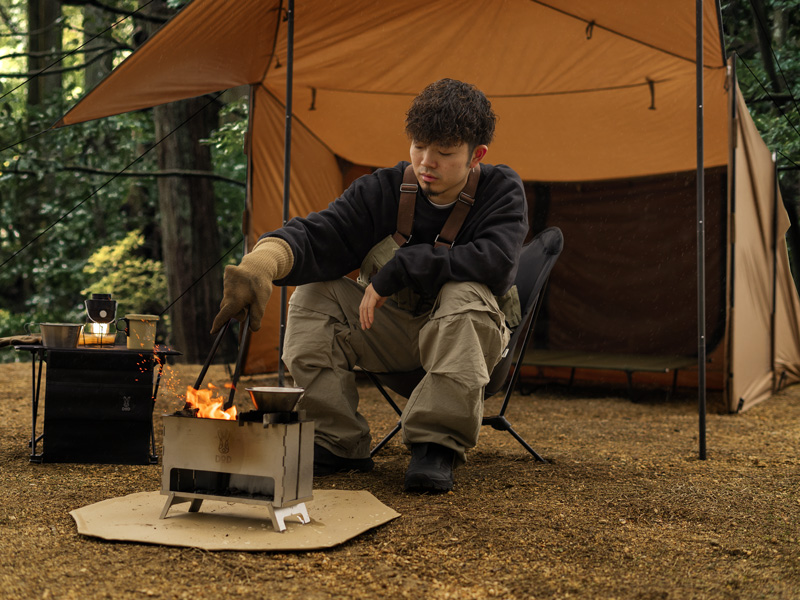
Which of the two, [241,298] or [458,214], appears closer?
[241,298]

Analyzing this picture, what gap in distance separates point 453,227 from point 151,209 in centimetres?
784

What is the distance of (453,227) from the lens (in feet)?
7.90

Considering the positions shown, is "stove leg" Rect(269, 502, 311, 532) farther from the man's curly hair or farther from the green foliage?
the green foliage

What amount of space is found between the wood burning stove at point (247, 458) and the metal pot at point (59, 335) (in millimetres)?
855

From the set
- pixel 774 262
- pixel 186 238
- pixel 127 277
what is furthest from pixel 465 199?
pixel 127 277

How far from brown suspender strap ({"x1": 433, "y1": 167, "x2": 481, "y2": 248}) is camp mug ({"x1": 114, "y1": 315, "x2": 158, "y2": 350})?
3.10 ft

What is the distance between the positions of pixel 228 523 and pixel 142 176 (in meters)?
4.71

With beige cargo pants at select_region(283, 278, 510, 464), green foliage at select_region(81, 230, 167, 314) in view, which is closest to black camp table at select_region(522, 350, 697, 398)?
beige cargo pants at select_region(283, 278, 510, 464)

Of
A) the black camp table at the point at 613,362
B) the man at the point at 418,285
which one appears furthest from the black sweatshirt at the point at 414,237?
the black camp table at the point at 613,362

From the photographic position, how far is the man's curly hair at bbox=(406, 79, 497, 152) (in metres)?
2.28

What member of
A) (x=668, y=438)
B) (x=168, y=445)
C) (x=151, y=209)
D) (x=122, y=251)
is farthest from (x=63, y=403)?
(x=151, y=209)

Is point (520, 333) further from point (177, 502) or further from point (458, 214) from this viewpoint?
point (177, 502)

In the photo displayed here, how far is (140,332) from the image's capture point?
2609 mm

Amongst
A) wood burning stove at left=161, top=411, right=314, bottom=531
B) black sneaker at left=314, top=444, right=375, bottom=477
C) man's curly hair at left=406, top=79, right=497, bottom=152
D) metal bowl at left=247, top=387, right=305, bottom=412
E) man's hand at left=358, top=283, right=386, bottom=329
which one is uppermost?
man's curly hair at left=406, top=79, right=497, bottom=152
